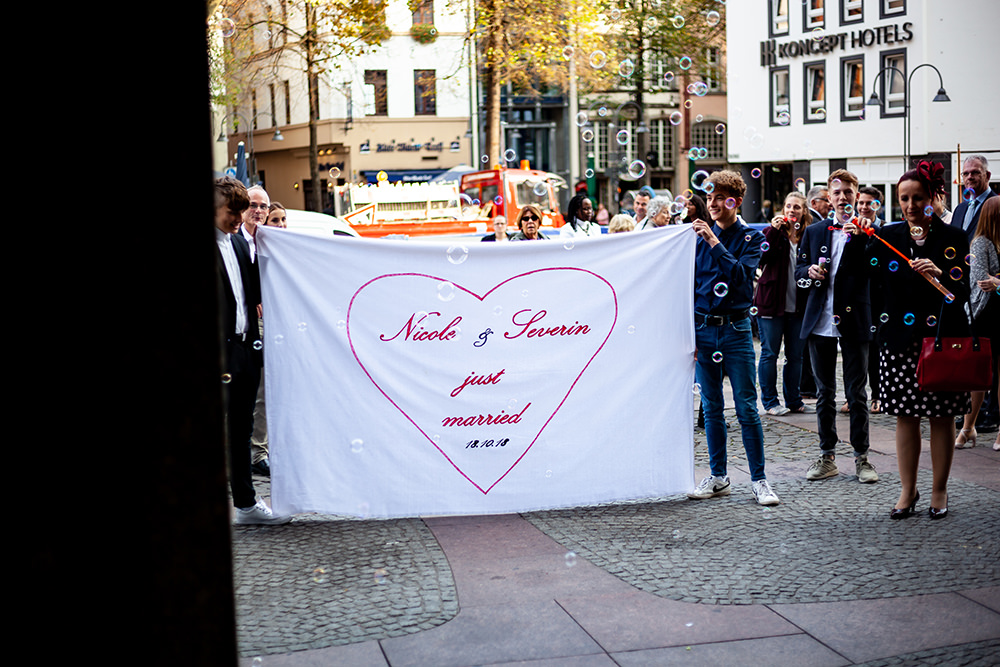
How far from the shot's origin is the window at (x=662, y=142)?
5500cm

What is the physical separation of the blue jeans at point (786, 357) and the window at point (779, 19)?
3175 centimetres

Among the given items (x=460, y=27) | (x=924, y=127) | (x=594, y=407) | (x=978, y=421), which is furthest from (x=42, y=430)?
(x=460, y=27)

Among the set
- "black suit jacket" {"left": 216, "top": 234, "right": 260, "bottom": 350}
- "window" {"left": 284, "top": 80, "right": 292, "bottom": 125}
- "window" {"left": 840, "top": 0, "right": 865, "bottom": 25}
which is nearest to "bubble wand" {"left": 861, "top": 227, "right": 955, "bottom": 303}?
"black suit jacket" {"left": 216, "top": 234, "right": 260, "bottom": 350}

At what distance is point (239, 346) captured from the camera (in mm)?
5957

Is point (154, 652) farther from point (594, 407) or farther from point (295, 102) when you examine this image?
point (295, 102)

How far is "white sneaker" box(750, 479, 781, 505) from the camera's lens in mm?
6281

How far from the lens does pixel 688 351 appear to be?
6379 millimetres

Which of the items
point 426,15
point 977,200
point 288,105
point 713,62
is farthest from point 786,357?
point 288,105

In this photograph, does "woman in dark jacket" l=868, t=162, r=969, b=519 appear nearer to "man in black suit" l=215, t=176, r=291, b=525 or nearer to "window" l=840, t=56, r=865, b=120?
"man in black suit" l=215, t=176, r=291, b=525

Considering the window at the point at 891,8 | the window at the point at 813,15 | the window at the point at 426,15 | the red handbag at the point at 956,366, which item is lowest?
the red handbag at the point at 956,366

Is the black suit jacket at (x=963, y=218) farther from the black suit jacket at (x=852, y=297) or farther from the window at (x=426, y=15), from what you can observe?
the window at (x=426, y=15)

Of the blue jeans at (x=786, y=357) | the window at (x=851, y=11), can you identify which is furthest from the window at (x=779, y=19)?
the blue jeans at (x=786, y=357)

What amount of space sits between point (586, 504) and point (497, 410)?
2.42 feet

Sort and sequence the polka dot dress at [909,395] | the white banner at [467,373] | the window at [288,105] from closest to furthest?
1. the polka dot dress at [909,395]
2. the white banner at [467,373]
3. the window at [288,105]
